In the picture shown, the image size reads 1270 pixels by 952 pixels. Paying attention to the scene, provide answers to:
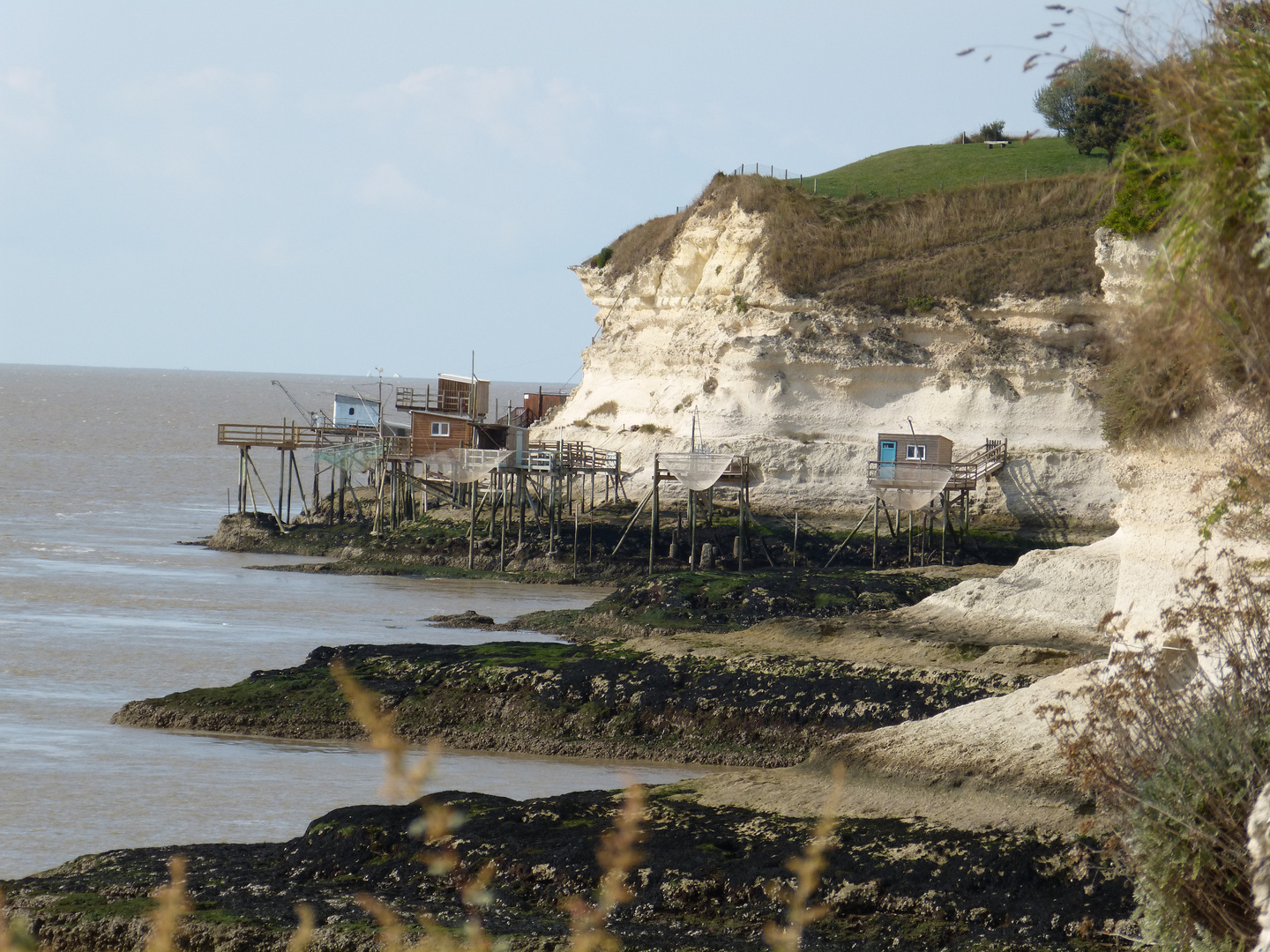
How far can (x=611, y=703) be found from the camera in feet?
68.7

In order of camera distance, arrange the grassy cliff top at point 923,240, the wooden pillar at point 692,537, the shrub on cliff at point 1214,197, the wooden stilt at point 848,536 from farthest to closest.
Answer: the grassy cliff top at point 923,240 → the wooden stilt at point 848,536 → the wooden pillar at point 692,537 → the shrub on cliff at point 1214,197

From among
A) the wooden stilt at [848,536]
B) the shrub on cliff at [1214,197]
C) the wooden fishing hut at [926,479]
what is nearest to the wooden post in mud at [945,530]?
the wooden fishing hut at [926,479]

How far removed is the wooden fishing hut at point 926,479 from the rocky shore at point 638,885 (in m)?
25.9

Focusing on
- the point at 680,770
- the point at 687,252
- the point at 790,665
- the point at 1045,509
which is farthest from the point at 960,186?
the point at 680,770

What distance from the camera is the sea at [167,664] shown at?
16.2 metres

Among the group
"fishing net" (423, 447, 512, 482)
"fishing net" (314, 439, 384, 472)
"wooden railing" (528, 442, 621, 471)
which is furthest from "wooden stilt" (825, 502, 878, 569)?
"fishing net" (314, 439, 384, 472)

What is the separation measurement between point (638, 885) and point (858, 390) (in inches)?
1412

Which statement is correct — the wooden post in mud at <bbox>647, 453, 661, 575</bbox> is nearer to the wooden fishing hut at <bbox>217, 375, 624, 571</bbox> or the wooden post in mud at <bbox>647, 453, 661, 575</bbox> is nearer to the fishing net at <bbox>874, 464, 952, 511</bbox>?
the wooden fishing hut at <bbox>217, 375, 624, 571</bbox>

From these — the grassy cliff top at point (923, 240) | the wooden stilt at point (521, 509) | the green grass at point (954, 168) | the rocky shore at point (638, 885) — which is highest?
the green grass at point (954, 168)

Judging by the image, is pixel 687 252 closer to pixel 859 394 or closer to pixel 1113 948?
pixel 859 394

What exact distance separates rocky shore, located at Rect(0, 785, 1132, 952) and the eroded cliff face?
32.2 m

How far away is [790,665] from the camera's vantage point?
2178 cm

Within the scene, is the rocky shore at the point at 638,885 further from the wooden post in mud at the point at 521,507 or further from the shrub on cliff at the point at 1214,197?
the wooden post in mud at the point at 521,507

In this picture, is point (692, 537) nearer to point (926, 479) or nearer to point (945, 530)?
point (926, 479)
